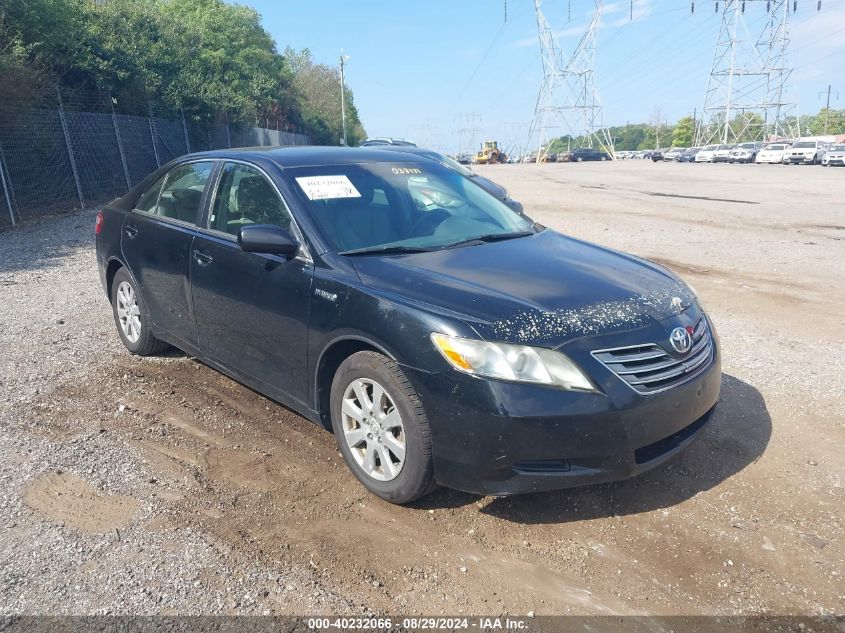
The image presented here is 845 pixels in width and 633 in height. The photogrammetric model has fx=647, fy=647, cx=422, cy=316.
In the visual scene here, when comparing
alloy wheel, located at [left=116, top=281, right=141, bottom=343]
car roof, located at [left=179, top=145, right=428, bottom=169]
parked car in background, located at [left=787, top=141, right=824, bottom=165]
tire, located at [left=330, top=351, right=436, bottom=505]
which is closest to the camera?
tire, located at [left=330, top=351, right=436, bottom=505]


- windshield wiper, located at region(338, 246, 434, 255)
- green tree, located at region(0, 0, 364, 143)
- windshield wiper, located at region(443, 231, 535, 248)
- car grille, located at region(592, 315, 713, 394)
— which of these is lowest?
car grille, located at region(592, 315, 713, 394)

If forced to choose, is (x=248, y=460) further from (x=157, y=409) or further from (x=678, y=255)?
(x=678, y=255)

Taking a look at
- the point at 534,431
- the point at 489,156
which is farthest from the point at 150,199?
the point at 489,156

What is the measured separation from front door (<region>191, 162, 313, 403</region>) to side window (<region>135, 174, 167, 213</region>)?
0.99 m

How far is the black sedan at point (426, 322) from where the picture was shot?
287 cm

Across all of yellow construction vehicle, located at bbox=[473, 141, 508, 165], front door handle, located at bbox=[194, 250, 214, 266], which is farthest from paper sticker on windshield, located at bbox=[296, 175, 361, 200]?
yellow construction vehicle, located at bbox=[473, 141, 508, 165]

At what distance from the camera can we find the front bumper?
2812mm

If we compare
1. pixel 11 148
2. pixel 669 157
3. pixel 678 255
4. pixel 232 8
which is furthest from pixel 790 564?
pixel 669 157

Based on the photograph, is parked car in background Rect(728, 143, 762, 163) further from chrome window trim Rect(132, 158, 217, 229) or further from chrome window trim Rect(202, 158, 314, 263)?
chrome window trim Rect(202, 158, 314, 263)

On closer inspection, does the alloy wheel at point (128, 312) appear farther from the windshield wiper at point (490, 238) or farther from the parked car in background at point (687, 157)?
the parked car in background at point (687, 157)

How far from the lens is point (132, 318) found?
17.8 ft

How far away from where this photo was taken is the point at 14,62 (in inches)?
552

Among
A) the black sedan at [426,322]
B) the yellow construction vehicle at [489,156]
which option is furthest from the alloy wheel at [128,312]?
the yellow construction vehicle at [489,156]

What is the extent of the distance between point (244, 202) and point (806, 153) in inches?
1934
